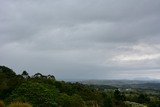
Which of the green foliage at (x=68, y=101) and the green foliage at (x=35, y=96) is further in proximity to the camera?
the green foliage at (x=68, y=101)

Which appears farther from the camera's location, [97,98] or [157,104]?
[157,104]

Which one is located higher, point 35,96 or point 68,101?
point 35,96

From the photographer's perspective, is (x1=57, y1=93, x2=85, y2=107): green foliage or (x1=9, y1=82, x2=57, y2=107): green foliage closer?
(x1=9, y1=82, x2=57, y2=107): green foliage

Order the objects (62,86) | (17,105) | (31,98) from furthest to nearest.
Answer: (62,86) < (31,98) < (17,105)

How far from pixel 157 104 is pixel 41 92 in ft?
111

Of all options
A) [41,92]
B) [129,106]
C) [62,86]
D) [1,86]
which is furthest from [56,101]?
[129,106]

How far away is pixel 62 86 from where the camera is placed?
50.6 metres

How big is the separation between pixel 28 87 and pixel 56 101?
11.0 feet

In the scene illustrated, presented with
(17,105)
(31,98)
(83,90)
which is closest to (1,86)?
(31,98)

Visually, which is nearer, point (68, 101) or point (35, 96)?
point (35, 96)

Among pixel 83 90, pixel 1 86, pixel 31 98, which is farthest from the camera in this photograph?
pixel 83 90

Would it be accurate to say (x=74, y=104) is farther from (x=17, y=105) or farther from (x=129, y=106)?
(x=129, y=106)

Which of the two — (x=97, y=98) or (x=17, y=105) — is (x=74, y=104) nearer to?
(x=17, y=105)

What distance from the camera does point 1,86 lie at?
4247 cm
